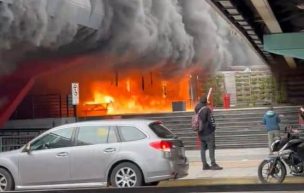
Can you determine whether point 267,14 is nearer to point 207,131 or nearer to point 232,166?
point 207,131

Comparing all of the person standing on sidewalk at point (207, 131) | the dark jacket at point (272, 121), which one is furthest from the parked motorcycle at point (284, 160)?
the dark jacket at point (272, 121)

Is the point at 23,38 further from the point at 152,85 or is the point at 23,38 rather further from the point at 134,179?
the point at 152,85

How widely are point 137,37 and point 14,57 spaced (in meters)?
7.87

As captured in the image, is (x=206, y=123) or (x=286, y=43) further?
(x=286, y=43)

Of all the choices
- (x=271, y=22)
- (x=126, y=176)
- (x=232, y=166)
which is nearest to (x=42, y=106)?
(x=271, y=22)

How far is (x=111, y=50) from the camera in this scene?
29359 millimetres

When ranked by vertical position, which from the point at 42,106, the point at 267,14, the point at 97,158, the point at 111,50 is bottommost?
the point at 97,158

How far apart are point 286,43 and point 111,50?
12.6m

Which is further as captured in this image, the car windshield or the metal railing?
the metal railing

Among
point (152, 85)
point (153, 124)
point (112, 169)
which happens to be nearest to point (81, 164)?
point (112, 169)

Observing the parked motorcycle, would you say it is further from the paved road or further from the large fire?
the large fire

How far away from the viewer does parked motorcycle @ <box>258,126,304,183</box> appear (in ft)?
36.4

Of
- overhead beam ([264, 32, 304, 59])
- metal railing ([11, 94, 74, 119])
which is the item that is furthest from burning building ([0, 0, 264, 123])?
overhead beam ([264, 32, 304, 59])

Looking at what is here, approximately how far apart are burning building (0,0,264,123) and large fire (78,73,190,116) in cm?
6
